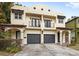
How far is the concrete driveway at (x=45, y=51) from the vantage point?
183 inches

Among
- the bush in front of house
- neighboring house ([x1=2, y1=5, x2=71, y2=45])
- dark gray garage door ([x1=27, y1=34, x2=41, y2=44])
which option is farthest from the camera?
dark gray garage door ([x1=27, y1=34, x2=41, y2=44])

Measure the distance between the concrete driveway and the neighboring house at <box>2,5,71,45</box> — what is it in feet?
0.36

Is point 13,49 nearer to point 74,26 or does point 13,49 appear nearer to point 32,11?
Answer: point 32,11

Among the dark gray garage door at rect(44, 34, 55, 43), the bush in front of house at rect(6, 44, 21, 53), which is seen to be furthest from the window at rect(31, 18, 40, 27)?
the bush in front of house at rect(6, 44, 21, 53)

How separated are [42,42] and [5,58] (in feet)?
2.77

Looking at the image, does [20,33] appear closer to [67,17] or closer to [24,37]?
[24,37]

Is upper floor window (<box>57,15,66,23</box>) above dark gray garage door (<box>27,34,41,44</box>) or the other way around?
above

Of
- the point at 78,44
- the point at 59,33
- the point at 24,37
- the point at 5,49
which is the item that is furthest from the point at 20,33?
the point at 78,44

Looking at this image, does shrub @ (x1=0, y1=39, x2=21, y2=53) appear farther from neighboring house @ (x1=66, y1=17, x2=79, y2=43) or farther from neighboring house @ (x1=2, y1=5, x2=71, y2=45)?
neighboring house @ (x1=66, y1=17, x2=79, y2=43)

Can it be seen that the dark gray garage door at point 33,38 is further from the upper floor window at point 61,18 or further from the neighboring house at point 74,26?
the neighboring house at point 74,26

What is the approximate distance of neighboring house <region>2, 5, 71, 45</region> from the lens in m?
4.70

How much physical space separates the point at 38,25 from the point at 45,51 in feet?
1.87

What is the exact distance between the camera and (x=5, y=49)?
4.64m

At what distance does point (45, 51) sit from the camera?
15.5ft
